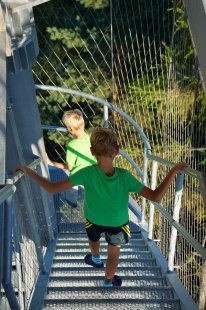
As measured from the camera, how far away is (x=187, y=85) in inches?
311

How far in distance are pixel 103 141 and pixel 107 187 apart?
25cm

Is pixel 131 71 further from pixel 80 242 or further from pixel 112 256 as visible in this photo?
pixel 112 256

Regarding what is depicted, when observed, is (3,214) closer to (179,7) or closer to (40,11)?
(179,7)

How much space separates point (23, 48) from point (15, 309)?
1.47 m

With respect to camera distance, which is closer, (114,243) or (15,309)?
(15,309)

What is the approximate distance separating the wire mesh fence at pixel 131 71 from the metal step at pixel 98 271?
405 centimetres

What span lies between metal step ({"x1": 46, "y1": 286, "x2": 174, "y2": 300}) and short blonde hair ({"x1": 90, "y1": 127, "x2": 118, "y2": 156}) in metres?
0.84

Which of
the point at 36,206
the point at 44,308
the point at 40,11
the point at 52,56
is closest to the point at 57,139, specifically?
the point at 52,56

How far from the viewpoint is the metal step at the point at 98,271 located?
332 centimetres

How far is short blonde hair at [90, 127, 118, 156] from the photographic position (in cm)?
Result: 236

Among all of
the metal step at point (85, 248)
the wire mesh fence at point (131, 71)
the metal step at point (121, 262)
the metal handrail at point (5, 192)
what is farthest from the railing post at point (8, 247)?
the wire mesh fence at point (131, 71)

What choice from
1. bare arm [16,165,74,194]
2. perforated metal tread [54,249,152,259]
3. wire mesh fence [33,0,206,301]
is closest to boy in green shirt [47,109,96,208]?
perforated metal tread [54,249,152,259]

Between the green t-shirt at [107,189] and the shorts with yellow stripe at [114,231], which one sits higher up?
the green t-shirt at [107,189]

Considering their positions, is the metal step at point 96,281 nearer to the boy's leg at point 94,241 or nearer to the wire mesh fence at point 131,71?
the boy's leg at point 94,241
